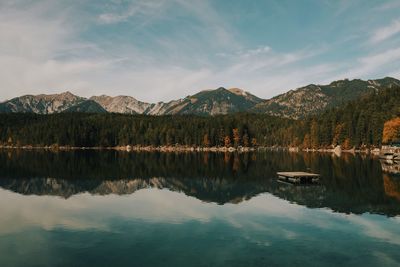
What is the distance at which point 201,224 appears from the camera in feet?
140

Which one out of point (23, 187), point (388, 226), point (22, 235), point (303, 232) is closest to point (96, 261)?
point (22, 235)

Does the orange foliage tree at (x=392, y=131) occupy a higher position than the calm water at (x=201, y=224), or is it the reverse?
the orange foliage tree at (x=392, y=131)

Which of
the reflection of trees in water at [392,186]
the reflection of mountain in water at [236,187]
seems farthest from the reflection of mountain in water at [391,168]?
the reflection of trees in water at [392,186]

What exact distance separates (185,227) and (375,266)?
19440mm

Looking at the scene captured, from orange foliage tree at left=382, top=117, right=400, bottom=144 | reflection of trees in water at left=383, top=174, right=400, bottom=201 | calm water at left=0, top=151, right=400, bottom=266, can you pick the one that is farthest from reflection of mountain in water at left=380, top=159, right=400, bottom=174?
orange foliage tree at left=382, top=117, right=400, bottom=144

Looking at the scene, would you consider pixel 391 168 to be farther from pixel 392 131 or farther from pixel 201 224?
pixel 201 224

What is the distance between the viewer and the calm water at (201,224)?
30.3 meters

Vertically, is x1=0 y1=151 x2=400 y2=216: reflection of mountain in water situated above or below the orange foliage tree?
below

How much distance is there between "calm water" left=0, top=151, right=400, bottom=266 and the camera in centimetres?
3030


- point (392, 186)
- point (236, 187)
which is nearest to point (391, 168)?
point (392, 186)

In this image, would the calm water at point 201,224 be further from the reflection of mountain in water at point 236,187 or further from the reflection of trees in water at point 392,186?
the reflection of mountain in water at point 236,187

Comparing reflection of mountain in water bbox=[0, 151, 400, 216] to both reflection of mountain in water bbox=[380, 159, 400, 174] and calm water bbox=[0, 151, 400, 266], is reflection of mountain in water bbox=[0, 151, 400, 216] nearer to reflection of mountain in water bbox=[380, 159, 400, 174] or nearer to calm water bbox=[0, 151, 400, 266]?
calm water bbox=[0, 151, 400, 266]

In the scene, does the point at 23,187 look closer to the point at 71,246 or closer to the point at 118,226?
the point at 118,226

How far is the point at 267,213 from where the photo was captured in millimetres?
48594
